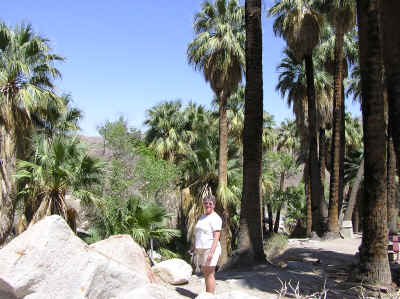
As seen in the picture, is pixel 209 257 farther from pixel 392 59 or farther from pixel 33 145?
pixel 33 145

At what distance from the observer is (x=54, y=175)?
38.0 ft

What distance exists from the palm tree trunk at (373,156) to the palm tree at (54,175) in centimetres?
765

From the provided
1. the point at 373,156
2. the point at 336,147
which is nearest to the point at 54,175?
the point at 373,156

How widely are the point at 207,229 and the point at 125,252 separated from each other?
151 centimetres

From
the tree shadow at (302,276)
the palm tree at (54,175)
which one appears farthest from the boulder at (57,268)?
the palm tree at (54,175)

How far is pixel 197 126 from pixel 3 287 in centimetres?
2145

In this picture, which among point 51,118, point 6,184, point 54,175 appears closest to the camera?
point 54,175

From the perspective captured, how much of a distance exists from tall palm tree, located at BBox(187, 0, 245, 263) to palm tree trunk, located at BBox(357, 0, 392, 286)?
9.03 metres

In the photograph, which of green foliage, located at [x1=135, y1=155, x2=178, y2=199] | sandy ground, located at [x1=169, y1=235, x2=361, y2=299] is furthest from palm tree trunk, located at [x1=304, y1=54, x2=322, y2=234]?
green foliage, located at [x1=135, y1=155, x2=178, y2=199]

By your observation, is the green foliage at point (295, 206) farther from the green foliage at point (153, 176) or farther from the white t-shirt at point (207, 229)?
the white t-shirt at point (207, 229)

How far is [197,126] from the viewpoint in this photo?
26297 mm

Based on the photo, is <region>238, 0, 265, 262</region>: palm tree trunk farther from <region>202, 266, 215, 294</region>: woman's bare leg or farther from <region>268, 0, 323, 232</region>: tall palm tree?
<region>268, 0, 323, 232</region>: tall palm tree

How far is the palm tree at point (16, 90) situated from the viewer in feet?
43.0

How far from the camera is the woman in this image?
5.89 metres
